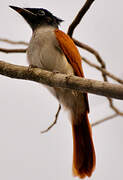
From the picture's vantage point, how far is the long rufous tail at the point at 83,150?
238 cm

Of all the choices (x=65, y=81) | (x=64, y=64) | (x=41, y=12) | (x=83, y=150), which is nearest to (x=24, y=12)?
(x=41, y=12)

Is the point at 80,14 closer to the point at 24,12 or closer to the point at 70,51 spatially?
the point at 70,51

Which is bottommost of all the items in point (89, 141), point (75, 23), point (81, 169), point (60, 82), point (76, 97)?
point (81, 169)

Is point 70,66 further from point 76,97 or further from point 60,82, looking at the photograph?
point 60,82

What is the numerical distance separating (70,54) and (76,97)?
408 millimetres

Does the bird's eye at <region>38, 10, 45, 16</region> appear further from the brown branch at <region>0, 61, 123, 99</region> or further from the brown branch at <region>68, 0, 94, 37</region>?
the brown branch at <region>0, 61, 123, 99</region>

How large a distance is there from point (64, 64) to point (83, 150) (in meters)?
0.80

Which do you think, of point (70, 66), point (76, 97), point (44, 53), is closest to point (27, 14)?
point (44, 53)

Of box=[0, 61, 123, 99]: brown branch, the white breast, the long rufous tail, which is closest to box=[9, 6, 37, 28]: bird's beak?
the white breast

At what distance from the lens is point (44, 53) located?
7.30 ft

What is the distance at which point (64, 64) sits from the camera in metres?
2.21

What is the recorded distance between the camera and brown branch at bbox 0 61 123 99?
1555 millimetres

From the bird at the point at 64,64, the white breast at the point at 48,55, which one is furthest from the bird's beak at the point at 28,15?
the white breast at the point at 48,55

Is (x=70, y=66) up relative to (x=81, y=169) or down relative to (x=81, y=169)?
up
